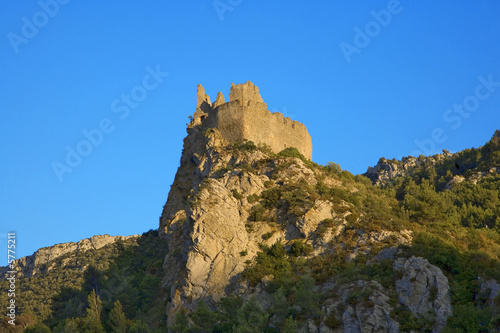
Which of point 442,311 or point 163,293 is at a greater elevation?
point 163,293

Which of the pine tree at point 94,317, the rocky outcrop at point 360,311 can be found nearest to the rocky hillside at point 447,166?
the rocky outcrop at point 360,311

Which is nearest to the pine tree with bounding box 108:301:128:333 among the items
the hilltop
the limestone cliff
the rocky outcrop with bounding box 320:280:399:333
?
the hilltop

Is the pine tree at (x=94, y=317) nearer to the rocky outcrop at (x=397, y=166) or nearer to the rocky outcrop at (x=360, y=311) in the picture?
the rocky outcrop at (x=360, y=311)

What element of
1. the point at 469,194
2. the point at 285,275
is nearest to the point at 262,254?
the point at 285,275

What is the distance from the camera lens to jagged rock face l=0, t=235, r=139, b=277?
8506 centimetres

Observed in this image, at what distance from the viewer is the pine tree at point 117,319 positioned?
46.6m

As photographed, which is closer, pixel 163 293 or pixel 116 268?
pixel 163 293

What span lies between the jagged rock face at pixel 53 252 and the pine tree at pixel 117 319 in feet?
118

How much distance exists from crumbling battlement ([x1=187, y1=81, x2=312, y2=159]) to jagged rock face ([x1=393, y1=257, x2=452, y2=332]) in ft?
69.2

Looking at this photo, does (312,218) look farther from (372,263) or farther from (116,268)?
(116,268)

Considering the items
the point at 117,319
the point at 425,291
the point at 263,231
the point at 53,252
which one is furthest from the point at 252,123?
the point at 53,252

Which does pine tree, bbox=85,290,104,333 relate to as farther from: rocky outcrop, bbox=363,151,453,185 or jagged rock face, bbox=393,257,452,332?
rocky outcrop, bbox=363,151,453,185

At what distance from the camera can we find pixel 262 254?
4600cm

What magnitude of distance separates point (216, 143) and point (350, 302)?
23.0 m
